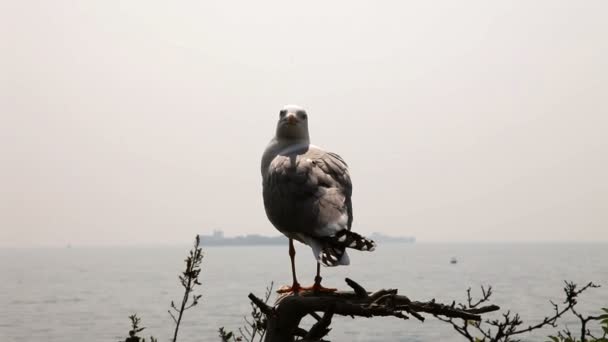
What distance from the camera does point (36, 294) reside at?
105 metres

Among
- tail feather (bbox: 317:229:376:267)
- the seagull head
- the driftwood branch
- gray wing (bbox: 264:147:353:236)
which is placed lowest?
the driftwood branch

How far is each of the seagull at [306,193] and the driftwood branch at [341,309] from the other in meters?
0.39

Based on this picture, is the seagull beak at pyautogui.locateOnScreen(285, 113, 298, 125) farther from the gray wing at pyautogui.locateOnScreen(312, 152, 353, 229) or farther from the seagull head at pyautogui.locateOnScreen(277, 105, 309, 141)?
the gray wing at pyautogui.locateOnScreen(312, 152, 353, 229)

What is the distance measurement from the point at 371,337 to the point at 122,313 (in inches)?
1362

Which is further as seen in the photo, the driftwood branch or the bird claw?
the bird claw

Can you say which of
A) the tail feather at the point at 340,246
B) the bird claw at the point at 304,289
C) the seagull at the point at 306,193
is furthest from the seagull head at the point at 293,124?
the tail feather at the point at 340,246

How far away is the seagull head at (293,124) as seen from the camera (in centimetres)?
859

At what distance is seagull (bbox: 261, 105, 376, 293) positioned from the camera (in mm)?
6926

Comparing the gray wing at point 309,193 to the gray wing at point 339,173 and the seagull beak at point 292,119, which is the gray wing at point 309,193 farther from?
the seagull beak at point 292,119

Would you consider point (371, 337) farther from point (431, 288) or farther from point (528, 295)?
point (431, 288)

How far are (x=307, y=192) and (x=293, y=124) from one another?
127 centimetres

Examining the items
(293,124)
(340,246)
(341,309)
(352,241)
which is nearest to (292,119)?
(293,124)

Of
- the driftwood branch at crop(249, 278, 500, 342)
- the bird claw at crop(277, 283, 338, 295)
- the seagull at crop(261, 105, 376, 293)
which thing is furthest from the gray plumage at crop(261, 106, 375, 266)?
the bird claw at crop(277, 283, 338, 295)

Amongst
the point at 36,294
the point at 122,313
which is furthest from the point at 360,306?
the point at 36,294
